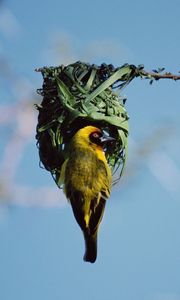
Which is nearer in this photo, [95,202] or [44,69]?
[95,202]

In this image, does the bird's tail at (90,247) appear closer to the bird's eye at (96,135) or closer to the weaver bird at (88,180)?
the weaver bird at (88,180)

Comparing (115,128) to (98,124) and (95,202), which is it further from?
(95,202)

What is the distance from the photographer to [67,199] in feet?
16.2

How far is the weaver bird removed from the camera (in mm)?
4797

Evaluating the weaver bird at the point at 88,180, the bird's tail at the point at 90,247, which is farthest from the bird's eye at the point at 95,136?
the bird's tail at the point at 90,247

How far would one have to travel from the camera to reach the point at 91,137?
16.3ft

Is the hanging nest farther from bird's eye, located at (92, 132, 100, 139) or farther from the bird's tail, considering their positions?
the bird's tail

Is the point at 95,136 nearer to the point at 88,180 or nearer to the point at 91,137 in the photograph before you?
the point at 91,137

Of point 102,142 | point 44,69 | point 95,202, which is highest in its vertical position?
point 44,69

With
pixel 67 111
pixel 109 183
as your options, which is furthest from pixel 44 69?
pixel 109 183

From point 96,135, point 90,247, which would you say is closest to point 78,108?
point 96,135

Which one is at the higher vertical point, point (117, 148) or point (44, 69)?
point (44, 69)

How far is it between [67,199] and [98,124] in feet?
1.36

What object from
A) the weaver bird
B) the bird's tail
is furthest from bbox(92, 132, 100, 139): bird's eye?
the bird's tail
